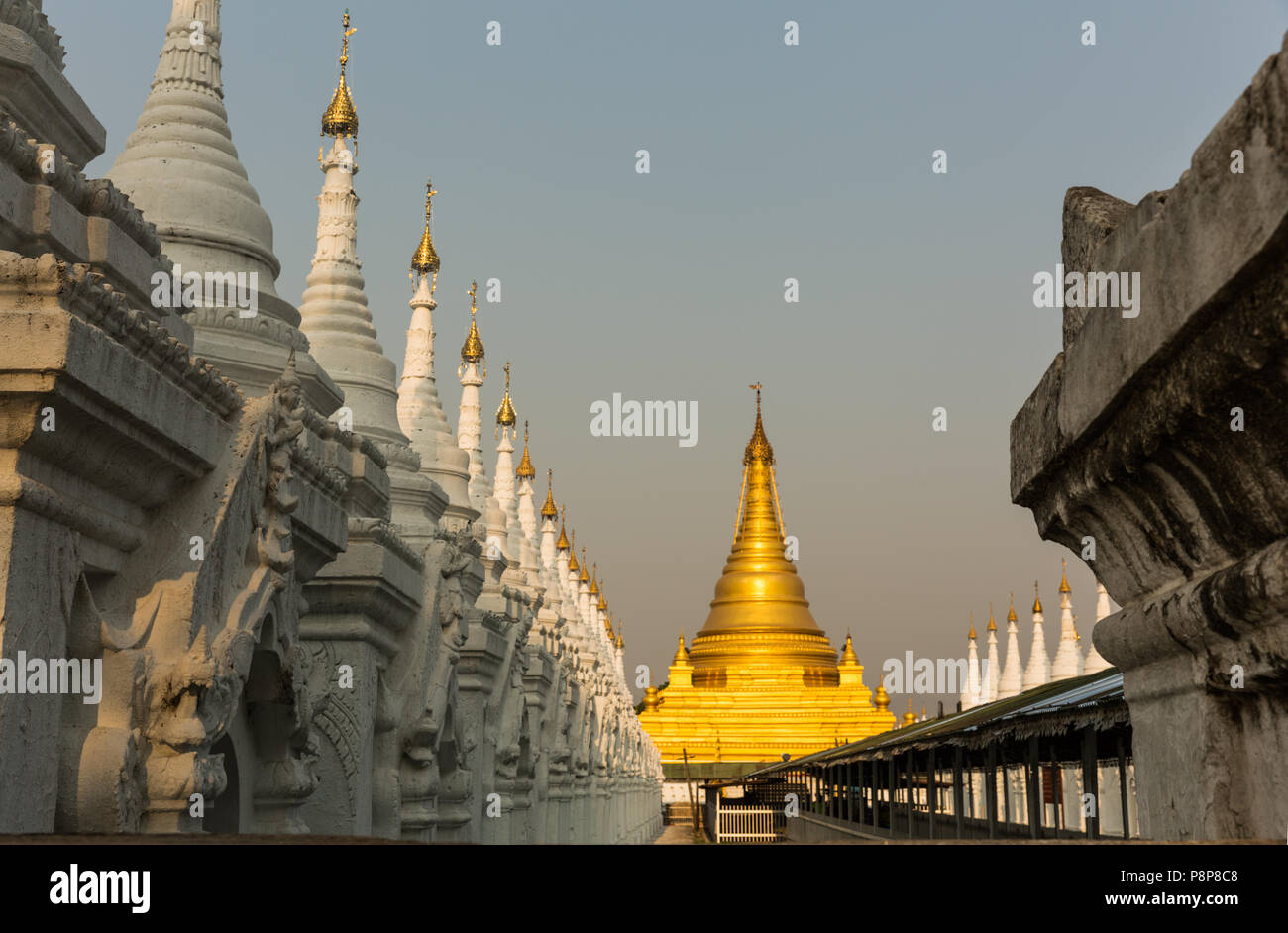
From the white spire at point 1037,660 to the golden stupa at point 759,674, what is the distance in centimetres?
A: 1703

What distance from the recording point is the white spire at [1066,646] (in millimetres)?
53406

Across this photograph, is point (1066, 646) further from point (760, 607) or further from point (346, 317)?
point (346, 317)

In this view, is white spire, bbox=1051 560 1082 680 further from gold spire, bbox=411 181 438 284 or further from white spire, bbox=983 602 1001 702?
gold spire, bbox=411 181 438 284

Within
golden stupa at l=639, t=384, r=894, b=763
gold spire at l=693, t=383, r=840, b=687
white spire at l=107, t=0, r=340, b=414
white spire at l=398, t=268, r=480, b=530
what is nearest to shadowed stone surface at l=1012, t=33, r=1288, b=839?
white spire at l=107, t=0, r=340, b=414

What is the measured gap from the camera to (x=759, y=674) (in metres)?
82.6

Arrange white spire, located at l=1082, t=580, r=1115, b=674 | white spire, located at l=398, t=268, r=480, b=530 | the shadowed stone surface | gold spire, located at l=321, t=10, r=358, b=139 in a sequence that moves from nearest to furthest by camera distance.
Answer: the shadowed stone surface, gold spire, located at l=321, t=10, r=358, b=139, white spire, located at l=398, t=268, r=480, b=530, white spire, located at l=1082, t=580, r=1115, b=674

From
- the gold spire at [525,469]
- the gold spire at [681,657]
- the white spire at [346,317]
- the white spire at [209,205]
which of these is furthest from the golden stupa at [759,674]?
the white spire at [209,205]

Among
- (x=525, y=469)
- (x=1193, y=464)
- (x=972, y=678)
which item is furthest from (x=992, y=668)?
(x=1193, y=464)

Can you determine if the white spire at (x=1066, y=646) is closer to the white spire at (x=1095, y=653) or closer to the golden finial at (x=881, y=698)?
the white spire at (x=1095, y=653)

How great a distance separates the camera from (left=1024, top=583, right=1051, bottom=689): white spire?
55.9m

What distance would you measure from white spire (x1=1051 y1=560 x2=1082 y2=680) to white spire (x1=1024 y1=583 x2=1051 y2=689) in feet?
1.36

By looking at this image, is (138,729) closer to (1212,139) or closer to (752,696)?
(1212,139)
